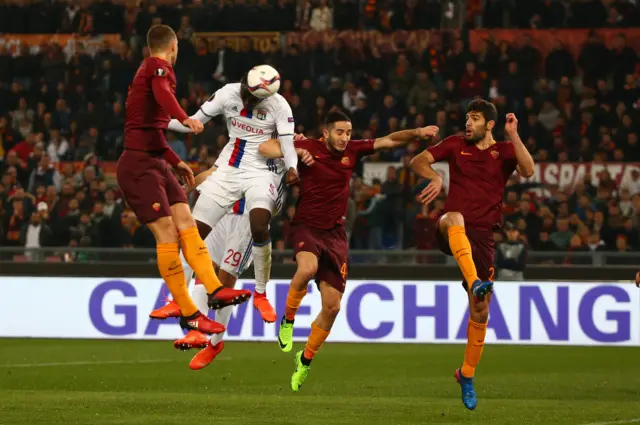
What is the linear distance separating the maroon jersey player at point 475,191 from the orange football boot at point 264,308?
172cm

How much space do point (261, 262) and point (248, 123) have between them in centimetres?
135

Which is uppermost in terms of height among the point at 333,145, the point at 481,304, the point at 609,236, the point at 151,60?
the point at 151,60

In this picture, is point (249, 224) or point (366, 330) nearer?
point (249, 224)

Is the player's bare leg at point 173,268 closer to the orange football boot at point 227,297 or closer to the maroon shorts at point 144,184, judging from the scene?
the maroon shorts at point 144,184

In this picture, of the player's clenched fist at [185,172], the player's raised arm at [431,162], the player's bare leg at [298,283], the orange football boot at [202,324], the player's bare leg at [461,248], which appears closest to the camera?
the orange football boot at [202,324]

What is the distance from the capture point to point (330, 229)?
43.4 feet

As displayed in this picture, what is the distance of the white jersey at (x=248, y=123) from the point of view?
12438mm

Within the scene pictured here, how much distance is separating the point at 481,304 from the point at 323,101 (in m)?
11.9

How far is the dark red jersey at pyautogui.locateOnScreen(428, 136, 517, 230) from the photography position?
41.0 feet

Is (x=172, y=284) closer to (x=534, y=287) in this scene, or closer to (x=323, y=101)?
(x=534, y=287)

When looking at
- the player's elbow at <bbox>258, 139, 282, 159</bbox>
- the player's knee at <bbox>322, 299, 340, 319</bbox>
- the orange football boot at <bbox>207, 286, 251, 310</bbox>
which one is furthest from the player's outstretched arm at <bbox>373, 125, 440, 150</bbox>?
the orange football boot at <bbox>207, 286, 251, 310</bbox>

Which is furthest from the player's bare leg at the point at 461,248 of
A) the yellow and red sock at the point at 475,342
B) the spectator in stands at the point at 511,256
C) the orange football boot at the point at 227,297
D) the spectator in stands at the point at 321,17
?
the spectator in stands at the point at 321,17

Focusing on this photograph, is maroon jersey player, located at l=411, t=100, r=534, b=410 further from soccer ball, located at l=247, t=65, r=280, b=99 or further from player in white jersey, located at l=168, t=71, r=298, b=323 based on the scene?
soccer ball, located at l=247, t=65, r=280, b=99

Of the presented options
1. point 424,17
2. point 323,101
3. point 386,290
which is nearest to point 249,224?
point 386,290
